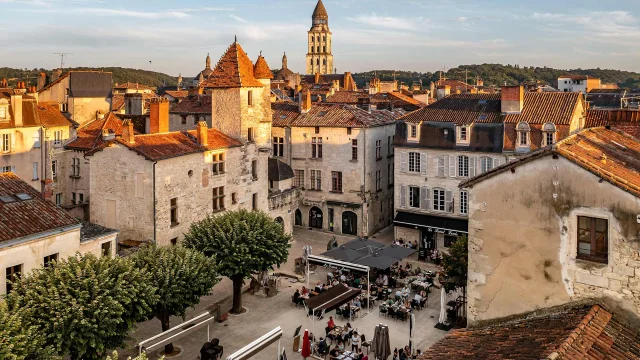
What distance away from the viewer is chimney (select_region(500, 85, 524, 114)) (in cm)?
3959

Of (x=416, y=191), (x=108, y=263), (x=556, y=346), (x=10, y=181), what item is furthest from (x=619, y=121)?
(x=10, y=181)

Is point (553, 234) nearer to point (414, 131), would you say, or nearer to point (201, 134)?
point (201, 134)

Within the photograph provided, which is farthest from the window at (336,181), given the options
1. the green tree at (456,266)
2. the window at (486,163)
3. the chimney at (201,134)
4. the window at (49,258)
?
the window at (49,258)

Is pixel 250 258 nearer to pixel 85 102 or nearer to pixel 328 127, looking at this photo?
pixel 328 127

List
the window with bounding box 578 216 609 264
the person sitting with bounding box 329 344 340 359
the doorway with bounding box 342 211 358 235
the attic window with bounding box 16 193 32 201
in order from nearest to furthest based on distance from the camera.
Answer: the window with bounding box 578 216 609 264 < the attic window with bounding box 16 193 32 201 < the person sitting with bounding box 329 344 340 359 < the doorway with bounding box 342 211 358 235

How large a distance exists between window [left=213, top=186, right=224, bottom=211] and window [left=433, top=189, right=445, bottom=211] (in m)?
14.8

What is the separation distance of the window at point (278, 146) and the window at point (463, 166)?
15707 millimetres

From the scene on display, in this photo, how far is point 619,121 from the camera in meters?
32.2

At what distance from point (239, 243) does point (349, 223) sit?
19627 millimetres

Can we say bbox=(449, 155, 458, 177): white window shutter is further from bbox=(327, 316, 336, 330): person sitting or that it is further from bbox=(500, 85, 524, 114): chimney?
bbox=(327, 316, 336, 330): person sitting

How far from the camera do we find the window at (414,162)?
142 feet

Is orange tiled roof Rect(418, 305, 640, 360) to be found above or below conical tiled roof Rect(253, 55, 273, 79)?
below

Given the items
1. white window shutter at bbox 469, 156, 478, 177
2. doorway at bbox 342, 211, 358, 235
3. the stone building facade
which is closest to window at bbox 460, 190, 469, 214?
white window shutter at bbox 469, 156, 478, 177

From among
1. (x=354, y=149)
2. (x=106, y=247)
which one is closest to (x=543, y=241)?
(x=106, y=247)
